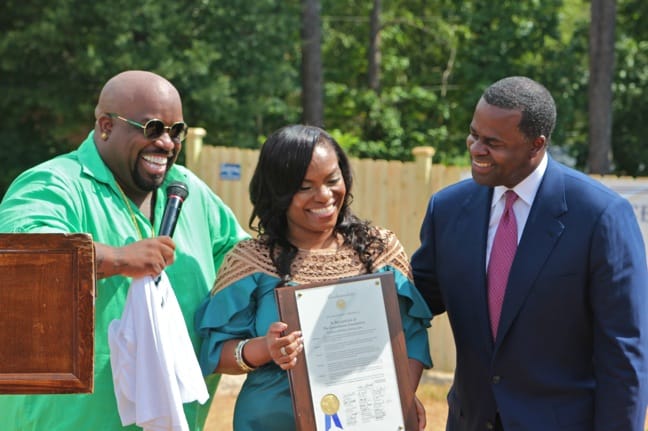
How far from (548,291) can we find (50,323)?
1861 millimetres

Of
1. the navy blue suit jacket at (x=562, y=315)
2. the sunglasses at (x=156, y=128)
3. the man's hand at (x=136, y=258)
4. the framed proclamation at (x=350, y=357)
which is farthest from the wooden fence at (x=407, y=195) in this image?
the man's hand at (x=136, y=258)

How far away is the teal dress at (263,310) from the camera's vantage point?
3.81 m

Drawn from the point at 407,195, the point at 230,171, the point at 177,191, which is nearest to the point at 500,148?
the point at 177,191

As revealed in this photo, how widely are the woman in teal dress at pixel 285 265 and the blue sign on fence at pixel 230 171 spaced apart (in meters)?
7.54

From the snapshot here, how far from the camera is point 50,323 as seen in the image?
2.89 meters

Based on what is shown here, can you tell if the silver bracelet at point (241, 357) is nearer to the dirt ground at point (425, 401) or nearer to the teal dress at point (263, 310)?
the teal dress at point (263, 310)

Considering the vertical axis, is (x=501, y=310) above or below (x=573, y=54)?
below

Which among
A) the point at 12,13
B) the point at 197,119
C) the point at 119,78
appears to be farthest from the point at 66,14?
the point at 119,78

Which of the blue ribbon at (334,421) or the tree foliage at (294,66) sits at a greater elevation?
the tree foliage at (294,66)

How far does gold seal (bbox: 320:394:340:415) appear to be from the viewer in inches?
143

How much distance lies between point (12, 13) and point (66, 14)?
1962 millimetres

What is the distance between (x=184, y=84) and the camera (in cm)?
1755

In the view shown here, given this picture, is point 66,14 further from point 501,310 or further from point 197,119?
point 501,310

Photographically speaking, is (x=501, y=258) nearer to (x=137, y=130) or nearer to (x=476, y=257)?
(x=476, y=257)
